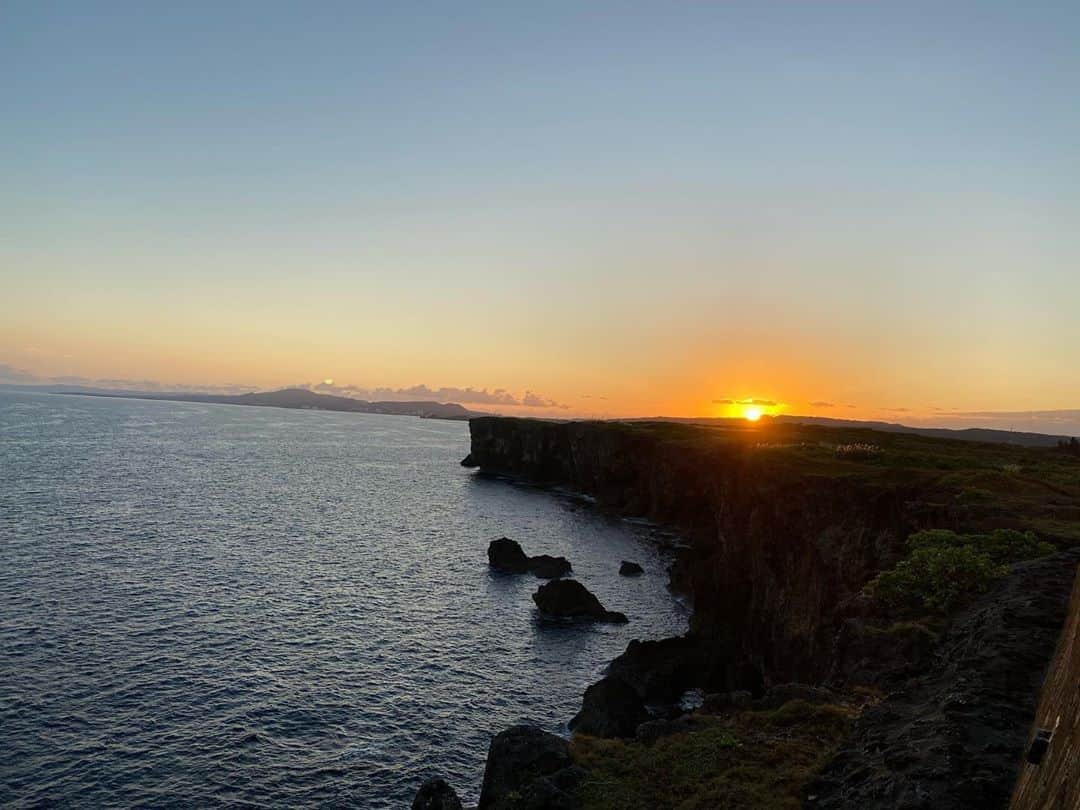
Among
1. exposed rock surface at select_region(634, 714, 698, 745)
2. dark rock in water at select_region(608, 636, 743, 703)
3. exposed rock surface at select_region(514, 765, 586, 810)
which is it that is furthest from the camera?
dark rock in water at select_region(608, 636, 743, 703)

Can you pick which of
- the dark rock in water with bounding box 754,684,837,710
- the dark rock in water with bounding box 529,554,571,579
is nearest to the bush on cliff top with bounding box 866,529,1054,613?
the dark rock in water with bounding box 754,684,837,710

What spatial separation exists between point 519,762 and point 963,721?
14355 millimetres

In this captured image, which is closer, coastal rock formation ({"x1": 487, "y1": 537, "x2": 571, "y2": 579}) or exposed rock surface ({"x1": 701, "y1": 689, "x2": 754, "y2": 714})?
exposed rock surface ({"x1": 701, "y1": 689, "x2": 754, "y2": 714})

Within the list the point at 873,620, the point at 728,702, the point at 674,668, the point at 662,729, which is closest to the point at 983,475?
the point at 873,620

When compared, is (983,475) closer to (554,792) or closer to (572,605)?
(572,605)

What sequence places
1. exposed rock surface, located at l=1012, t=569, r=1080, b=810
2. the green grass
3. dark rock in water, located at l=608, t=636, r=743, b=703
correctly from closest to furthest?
1. exposed rock surface, located at l=1012, t=569, r=1080, b=810
2. the green grass
3. dark rock in water, located at l=608, t=636, r=743, b=703

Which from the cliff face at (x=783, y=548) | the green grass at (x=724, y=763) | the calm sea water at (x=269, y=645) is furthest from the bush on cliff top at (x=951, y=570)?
the calm sea water at (x=269, y=645)

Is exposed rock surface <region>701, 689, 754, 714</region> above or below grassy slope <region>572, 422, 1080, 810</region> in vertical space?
below

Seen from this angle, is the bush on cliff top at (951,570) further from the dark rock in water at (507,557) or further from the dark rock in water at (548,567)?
the dark rock in water at (507,557)

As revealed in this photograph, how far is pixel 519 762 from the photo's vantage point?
22.6m

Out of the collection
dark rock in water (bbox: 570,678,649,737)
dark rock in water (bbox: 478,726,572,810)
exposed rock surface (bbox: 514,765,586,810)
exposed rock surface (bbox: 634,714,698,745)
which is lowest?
dark rock in water (bbox: 570,678,649,737)

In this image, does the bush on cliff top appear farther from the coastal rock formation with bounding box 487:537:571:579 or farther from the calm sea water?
the coastal rock formation with bounding box 487:537:571:579

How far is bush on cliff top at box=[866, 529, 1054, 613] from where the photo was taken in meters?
22.4

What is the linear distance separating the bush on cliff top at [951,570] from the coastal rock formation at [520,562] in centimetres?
4621
